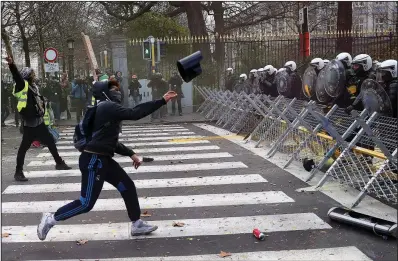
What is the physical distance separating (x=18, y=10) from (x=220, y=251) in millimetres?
20188

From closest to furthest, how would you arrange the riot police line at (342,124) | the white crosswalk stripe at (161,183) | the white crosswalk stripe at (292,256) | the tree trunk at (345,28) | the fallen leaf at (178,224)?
the white crosswalk stripe at (292,256)
the fallen leaf at (178,224)
the riot police line at (342,124)
the white crosswalk stripe at (161,183)
the tree trunk at (345,28)

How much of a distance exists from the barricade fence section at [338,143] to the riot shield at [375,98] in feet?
0.44

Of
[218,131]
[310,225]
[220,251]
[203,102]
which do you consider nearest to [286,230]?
[310,225]

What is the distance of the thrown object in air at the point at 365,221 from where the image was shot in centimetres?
504

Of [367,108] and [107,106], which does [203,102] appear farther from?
[107,106]

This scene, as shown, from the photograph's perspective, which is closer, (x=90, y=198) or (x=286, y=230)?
(x=90, y=198)

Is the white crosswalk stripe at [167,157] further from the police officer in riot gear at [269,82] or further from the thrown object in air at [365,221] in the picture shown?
the thrown object in air at [365,221]

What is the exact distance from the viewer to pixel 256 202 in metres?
6.71

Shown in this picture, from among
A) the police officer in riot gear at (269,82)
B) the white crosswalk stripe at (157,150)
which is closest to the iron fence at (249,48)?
the police officer in riot gear at (269,82)

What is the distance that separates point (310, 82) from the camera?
10.2m

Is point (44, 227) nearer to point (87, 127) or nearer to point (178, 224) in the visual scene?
point (87, 127)

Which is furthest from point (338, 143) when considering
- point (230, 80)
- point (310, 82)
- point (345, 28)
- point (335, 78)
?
point (345, 28)

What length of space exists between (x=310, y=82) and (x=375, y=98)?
11.2 ft

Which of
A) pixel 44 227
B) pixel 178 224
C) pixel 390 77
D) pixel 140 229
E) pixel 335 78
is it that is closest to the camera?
pixel 44 227
